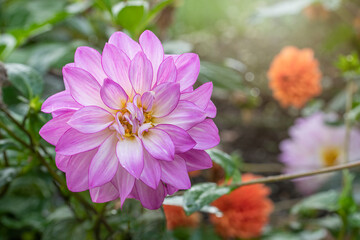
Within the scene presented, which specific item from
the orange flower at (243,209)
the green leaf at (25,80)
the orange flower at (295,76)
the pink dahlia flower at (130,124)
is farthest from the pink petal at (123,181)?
the orange flower at (295,76)

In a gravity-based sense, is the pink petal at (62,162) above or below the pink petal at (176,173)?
above

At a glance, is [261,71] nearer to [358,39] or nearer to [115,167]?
[358,39]

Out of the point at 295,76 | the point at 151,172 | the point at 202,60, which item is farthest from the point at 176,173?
the point at 202,60

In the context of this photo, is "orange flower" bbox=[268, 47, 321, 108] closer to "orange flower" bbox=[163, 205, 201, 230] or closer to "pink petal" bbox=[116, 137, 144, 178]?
"orange flower" bbox=[163, 205, 201, 230]

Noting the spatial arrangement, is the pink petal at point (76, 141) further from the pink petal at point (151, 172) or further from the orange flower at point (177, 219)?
the orange flower at point (177, 219)

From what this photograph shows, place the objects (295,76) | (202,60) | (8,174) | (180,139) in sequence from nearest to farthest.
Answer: (180,139) < (8,174) < (295,76) < (202,60)

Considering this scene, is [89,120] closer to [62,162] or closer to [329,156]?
[62,162]
